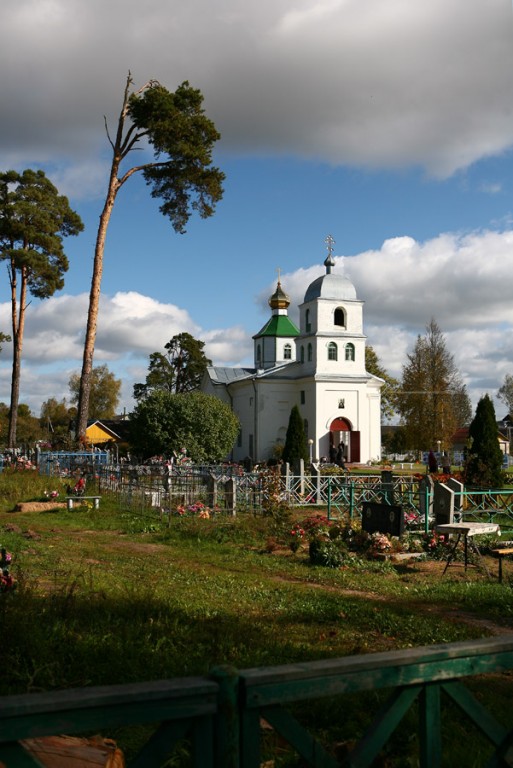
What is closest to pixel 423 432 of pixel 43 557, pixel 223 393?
pixel 223 393

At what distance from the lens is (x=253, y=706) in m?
2.19

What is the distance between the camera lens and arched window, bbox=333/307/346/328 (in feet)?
159

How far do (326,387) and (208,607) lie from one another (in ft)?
131

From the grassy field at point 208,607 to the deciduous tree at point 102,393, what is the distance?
74252 millimetres

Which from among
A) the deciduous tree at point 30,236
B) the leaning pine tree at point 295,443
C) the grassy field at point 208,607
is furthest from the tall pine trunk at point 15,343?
the grassy field at point 208,607

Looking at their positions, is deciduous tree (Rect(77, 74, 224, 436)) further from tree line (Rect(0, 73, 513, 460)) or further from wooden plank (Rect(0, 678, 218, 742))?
wooden plank (Rect(0, 678, 218, 742))

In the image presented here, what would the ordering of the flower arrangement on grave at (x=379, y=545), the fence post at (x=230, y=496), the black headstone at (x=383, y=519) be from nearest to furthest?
the flower arrangement on grave at (x=379, y=545), the black headstone at (x=383, y=519), the fence post at (x=230, y=496)

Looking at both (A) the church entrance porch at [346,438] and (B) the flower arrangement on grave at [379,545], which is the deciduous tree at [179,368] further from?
(B) the flower arrangement on grave at [379,545]

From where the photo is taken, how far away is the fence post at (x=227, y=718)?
216 cm

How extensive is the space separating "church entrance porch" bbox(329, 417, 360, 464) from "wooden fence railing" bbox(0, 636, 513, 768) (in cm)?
4469

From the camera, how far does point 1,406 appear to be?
74812mm

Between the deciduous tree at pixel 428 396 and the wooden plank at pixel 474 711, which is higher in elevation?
the deciduous tree at pixel 428 396

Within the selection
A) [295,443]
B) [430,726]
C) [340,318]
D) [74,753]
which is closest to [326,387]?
[340,318]

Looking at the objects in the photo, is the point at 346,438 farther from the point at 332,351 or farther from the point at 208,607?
the point at 208,607
